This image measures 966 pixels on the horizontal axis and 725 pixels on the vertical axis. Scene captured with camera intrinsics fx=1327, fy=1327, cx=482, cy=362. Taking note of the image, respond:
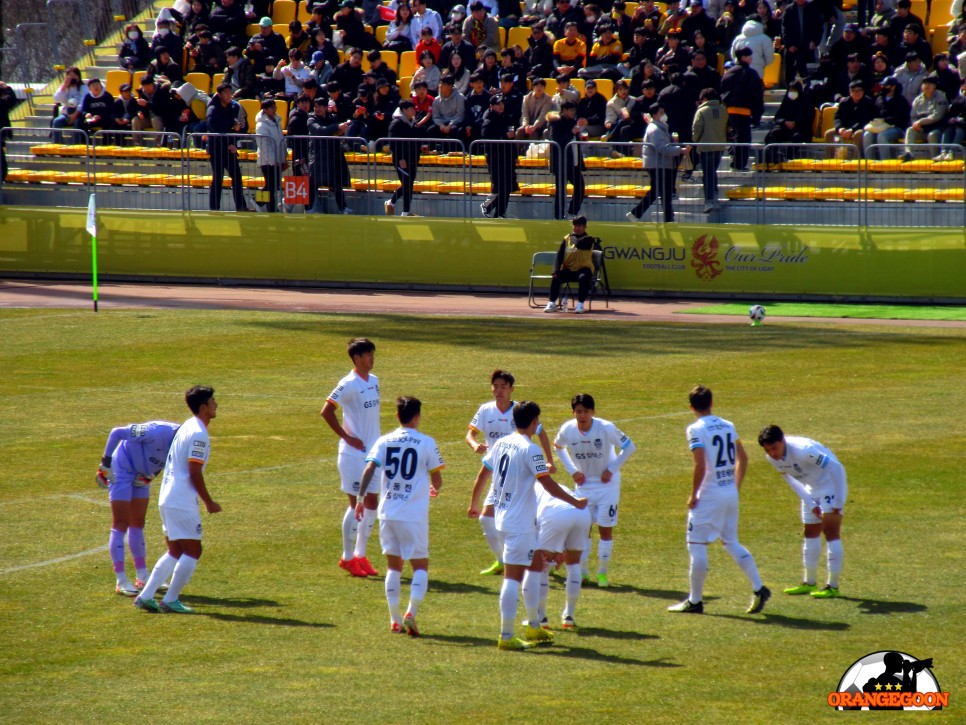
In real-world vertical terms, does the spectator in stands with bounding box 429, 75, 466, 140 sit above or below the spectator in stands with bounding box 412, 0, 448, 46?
below

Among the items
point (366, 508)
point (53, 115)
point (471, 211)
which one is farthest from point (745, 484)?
point (53, 115)

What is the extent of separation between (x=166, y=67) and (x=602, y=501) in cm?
2903

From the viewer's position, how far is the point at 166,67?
122 ft

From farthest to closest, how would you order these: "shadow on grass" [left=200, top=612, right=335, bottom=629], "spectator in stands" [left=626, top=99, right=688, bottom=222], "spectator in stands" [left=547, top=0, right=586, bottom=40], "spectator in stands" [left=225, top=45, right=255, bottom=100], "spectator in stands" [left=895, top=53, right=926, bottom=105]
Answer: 1. "spectator in stands" [left=225, top=45, right=255, bottom=100]
2. "spectator in stands" [left=547, top=0, right=586, bottom=40]
3. "spectator in stands" [left=895, top=53, right=926, bottom=105]
4. "spectator in stands" [left=626, top=99, right=688, bottom=222]
5. "shadow on grass" [left=200, top=612, right=335, bottom=629]

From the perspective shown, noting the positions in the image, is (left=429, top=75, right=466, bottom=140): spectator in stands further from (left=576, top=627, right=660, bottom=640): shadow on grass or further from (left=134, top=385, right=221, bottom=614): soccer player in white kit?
(left=576, top=627, right=660, bottom=640): shadow on grass

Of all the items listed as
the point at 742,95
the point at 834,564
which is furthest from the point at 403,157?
the point at 834,564

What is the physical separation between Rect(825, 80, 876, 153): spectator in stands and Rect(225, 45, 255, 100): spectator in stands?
15977mm

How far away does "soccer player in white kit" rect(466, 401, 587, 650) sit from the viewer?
1015 centimetres

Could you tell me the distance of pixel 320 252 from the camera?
31.6 meters

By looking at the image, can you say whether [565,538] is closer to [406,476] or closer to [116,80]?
[406,476]

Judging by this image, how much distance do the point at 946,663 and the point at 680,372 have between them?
12.2m

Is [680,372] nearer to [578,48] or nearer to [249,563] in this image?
[249,563]

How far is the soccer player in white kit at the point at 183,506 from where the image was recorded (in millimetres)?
10898

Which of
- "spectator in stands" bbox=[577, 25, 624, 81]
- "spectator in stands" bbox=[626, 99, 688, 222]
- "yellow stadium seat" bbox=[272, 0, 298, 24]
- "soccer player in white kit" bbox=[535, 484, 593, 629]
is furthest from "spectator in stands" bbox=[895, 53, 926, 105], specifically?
"soccer player in white kit" bbox=[535, 484, 593, 629]
